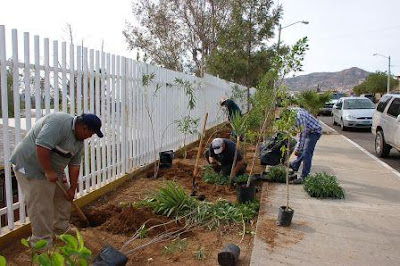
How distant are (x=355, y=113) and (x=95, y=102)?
15156 mm

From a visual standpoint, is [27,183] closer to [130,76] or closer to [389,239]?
[130,76]

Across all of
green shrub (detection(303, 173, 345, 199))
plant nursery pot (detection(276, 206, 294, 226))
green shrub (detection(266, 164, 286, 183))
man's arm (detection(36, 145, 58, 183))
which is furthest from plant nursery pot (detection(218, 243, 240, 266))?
green shrub (detection(266, 164, 286, 183))

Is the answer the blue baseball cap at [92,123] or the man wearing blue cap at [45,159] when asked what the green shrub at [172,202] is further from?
the blue baseball cap at [92,123]

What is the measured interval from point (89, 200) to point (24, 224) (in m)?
1.31

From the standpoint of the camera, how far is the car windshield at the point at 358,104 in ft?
62.5

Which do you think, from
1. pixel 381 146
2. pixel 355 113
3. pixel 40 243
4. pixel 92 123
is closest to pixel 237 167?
pixel 92 123

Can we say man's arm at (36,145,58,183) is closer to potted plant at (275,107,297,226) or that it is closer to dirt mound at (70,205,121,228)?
dirt mound at (70,205,121,228)

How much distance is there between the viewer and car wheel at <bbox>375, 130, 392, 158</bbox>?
33.4 ft

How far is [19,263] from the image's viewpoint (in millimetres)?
3754

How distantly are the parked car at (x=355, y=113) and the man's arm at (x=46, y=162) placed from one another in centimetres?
1638

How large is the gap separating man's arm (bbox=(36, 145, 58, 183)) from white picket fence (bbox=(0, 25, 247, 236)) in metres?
0.68

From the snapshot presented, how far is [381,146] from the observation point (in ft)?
33.8

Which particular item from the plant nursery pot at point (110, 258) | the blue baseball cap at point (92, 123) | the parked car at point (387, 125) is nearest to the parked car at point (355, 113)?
the parked car at point (387, 125)

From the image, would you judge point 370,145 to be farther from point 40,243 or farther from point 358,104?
point 40,243
